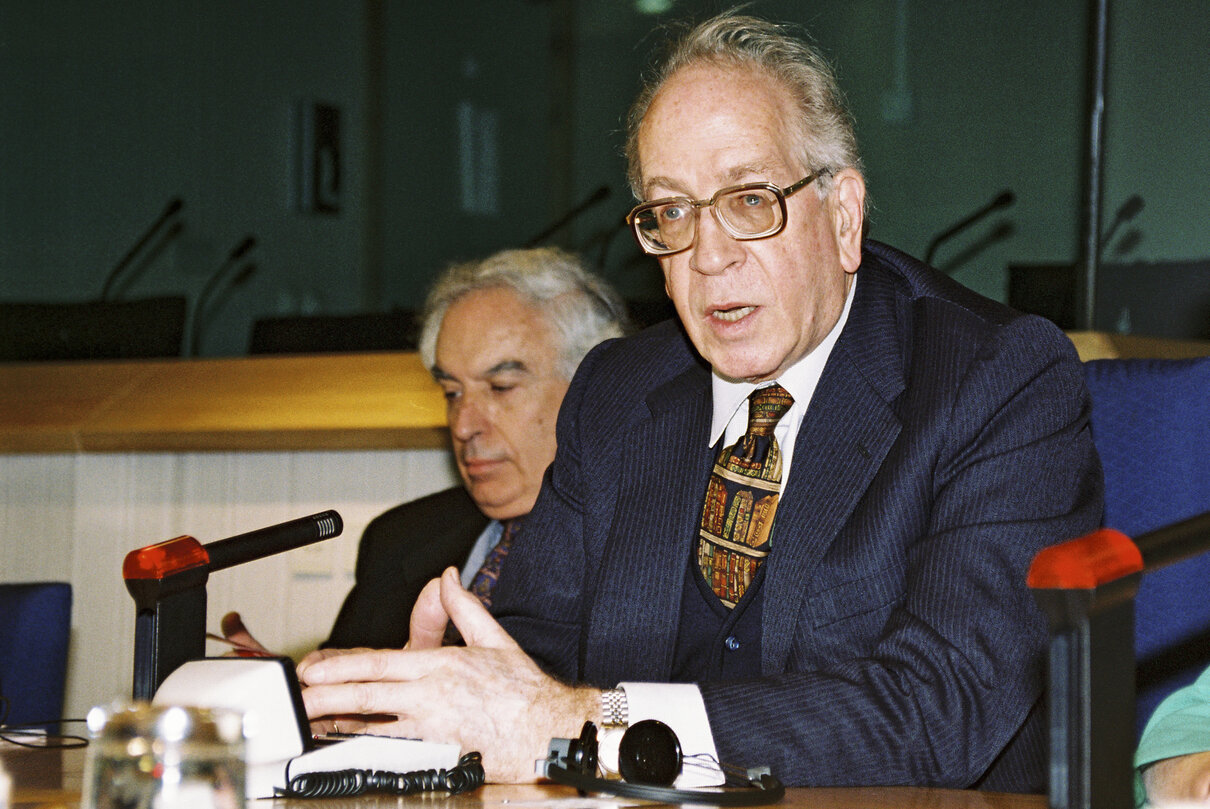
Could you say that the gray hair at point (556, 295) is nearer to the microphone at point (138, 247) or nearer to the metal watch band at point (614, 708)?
the metal watch band at point (614, 708)

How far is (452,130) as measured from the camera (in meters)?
6.82

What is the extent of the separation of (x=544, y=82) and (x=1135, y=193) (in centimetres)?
369

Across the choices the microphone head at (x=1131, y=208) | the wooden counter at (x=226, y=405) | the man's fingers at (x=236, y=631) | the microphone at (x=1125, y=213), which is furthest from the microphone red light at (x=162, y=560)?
the microphone head at (x=1131, y=208)

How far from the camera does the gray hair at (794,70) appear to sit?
1361 millimetres

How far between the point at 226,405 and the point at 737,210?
1460mm

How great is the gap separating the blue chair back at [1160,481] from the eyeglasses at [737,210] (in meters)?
0.41

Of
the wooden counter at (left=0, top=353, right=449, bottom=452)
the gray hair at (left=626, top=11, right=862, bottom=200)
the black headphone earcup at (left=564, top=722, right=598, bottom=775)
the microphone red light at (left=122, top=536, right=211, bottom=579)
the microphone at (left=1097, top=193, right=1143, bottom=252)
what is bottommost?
the black headphone earcup at (left=564, top=722, right=598, bottom=775)

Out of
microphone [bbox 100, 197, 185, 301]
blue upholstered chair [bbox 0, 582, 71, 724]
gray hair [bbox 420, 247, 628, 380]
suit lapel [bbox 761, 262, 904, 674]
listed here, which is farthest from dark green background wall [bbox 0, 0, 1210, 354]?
blue upholstered chair [bbox 0, 582, 71, 724]

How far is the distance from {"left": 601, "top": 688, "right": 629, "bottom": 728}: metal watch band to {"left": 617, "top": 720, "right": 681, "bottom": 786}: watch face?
150mm

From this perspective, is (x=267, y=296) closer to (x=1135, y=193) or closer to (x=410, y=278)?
(x=410, y=278)

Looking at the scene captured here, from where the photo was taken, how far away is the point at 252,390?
2461 mm

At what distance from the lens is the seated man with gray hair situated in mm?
2029

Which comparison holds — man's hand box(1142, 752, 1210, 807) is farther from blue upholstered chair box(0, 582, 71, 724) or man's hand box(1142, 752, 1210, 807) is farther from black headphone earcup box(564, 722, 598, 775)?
blue upholstered chair box(0, 582, 71, 724)

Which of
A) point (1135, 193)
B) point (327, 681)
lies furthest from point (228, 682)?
point (1135, 193)
